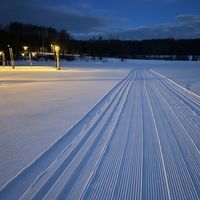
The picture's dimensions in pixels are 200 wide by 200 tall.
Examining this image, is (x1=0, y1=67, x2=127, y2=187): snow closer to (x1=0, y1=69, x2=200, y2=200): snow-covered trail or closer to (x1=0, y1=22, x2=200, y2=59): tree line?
(x1=0, y1=69, x2=200, y2=200): snow-covered trail

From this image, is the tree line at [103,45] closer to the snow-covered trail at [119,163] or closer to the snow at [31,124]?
the snow at [31,124]

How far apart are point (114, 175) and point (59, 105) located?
17.5 ft

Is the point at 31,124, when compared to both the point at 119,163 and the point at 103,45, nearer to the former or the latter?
the point at 119,163

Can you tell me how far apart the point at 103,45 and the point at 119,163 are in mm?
99160

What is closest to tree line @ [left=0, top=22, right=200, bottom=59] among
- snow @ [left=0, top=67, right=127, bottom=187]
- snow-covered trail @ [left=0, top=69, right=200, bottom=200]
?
snow @ [left=0, top=67, right=127, bottom=187]

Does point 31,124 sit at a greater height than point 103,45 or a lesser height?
greater

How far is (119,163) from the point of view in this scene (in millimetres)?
3877

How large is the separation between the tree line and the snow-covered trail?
250 feet

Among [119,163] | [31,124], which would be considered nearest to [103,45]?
[31,124]

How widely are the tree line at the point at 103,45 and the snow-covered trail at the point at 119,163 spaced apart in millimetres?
76325

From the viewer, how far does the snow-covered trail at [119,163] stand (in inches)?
124

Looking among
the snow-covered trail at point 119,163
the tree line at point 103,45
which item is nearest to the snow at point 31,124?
the snow-covered trail at point 119,163

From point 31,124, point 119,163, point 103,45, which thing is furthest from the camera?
point 103,45

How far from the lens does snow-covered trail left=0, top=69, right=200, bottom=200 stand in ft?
10.3
